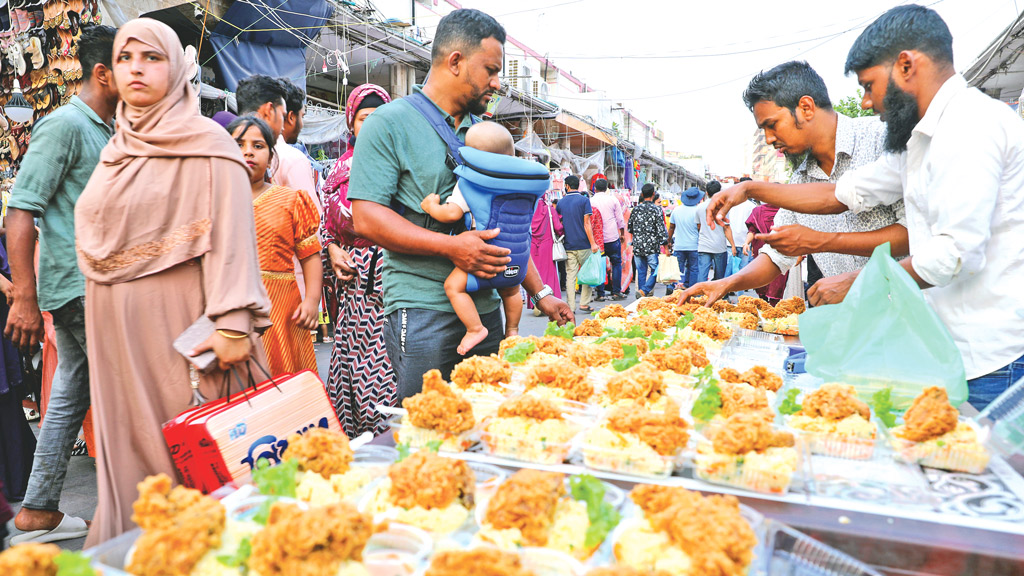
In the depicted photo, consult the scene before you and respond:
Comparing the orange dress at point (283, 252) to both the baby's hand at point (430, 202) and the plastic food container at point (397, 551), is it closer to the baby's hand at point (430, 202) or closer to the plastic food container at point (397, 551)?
the baby's hand at point (430, 202)

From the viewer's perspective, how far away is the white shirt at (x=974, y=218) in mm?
1964

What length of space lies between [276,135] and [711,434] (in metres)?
3.58

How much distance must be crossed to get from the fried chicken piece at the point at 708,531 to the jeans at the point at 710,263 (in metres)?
9.54

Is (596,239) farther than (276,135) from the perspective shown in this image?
Yes

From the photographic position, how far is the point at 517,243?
101 inches

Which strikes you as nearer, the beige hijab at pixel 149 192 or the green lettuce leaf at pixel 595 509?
the green lettuce leaf at pixel 595 509

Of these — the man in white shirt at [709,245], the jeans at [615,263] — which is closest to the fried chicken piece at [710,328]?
the man in white shirt at [709,245]

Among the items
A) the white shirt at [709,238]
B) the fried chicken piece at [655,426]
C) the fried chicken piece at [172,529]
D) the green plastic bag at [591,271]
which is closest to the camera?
the fried chicken piece at [172,529]

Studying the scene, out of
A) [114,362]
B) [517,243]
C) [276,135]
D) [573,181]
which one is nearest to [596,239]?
[573,181]

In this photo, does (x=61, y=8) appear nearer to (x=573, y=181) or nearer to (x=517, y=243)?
(x=517, y=243)

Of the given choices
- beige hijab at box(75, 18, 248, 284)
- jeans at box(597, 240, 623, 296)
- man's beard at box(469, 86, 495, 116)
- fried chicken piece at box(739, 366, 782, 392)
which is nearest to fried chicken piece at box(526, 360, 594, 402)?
fried chicken piece at box(739, 366, 782, 392)

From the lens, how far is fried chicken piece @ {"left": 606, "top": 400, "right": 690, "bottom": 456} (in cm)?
157

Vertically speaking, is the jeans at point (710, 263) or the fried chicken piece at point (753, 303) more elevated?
the jeans at point (710, 263)

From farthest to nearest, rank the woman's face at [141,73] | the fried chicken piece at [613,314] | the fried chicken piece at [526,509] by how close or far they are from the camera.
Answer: the fried chicken piece at [613,314]
the woman's face at [141,73]
the fried chicken piece at [526,509]
